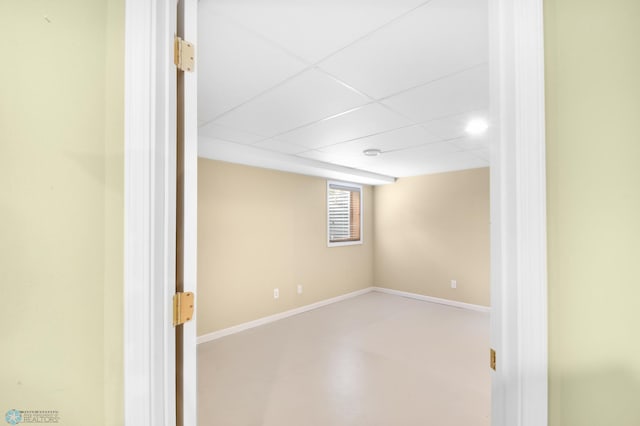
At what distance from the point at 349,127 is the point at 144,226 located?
6.57ft

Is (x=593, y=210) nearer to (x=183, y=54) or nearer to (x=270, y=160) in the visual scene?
(x=183, y=54)

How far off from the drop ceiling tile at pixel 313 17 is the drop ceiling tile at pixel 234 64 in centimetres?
8

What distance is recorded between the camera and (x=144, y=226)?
28.2 inches

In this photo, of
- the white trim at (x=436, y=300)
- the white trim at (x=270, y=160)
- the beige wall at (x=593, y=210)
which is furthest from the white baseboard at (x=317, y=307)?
the beige wall at (x=593, y=210)

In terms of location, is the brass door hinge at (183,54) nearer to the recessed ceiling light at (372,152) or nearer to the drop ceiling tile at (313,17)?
the drop ceiling tile at (313,17)

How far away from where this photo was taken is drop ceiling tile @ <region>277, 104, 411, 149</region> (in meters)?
2.10

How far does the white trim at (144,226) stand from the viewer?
71 cm

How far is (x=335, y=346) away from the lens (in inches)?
119

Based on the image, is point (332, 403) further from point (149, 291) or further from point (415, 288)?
point (415, 288)

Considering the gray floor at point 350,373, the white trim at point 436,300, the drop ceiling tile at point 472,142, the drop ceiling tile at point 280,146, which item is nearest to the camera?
the gray floor at point 350,373

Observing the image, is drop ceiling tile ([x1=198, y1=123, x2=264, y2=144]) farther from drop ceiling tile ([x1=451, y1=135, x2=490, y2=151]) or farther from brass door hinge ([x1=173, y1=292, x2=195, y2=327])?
drop ceiling tile ([x1=451, y1=135, x2=490, y2=151])
